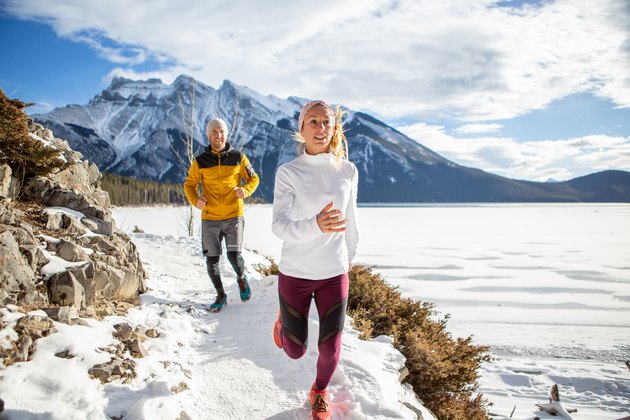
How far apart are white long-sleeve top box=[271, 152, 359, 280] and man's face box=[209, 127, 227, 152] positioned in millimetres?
2601

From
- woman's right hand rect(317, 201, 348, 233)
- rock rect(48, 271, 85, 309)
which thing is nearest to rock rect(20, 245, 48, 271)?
rock rect(48, 271, 85, 309)

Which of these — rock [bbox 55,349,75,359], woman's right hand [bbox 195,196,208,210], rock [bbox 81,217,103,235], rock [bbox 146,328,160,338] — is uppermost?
woman's right hand [bbox 195,196,208,210]

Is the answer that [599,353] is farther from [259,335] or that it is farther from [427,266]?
[427,266]

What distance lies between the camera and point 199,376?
10.2ft

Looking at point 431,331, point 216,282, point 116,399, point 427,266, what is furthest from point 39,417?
point 427,266

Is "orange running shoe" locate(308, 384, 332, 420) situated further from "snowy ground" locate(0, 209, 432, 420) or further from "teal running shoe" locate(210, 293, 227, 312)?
"teal running shoe" locate(210, 293, 227, 312)

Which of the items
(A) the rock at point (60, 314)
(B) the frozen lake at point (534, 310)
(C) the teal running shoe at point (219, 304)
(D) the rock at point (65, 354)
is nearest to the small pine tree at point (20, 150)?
(A) the rock at point (60, 314)

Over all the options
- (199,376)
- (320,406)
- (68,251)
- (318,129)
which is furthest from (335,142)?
(68,251)

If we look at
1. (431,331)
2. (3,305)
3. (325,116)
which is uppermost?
(325,116)

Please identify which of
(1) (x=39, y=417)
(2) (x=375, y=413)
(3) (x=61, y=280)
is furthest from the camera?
(3) (x=61, y=280)

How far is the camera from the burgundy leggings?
2.46m

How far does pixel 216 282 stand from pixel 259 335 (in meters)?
1.31

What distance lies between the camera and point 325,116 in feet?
8.14

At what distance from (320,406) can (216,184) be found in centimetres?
318
